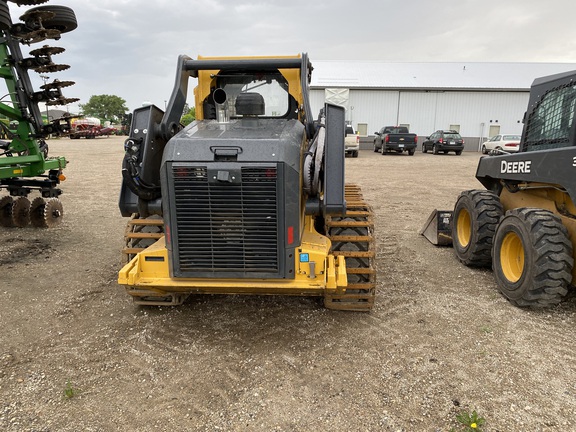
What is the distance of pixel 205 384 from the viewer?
3.12 metres

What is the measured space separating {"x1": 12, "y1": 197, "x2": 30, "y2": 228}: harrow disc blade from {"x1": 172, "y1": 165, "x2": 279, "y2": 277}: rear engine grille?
542 cm

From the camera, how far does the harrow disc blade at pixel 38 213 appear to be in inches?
294

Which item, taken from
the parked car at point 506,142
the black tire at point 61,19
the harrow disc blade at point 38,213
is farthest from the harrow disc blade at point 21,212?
the parked car at point 506,142

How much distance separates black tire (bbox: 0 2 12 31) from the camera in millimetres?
6031

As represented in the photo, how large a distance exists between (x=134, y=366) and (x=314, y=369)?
54.2 inches

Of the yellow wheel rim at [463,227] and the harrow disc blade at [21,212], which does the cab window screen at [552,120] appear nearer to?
the yellow wheel rim at [463,227]

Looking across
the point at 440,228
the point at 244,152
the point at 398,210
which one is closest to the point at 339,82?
the point at 398,210

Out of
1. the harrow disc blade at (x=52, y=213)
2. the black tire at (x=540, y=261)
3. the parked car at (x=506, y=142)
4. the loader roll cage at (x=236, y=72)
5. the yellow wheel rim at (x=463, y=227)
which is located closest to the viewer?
the black tire at (x=540, y=261)

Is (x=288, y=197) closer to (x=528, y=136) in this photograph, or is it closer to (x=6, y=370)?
(x=6, y=370)

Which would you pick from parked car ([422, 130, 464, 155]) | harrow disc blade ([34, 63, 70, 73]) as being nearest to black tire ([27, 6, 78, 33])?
harrow disc blade ([34, 63, 70, 73])

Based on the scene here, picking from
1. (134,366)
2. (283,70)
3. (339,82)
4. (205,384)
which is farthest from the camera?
(339,82)

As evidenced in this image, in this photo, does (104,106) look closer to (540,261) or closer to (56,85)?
(56,85)

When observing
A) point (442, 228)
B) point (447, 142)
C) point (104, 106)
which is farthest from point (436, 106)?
point (104, 106)

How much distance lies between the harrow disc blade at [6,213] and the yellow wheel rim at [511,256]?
297 inches
